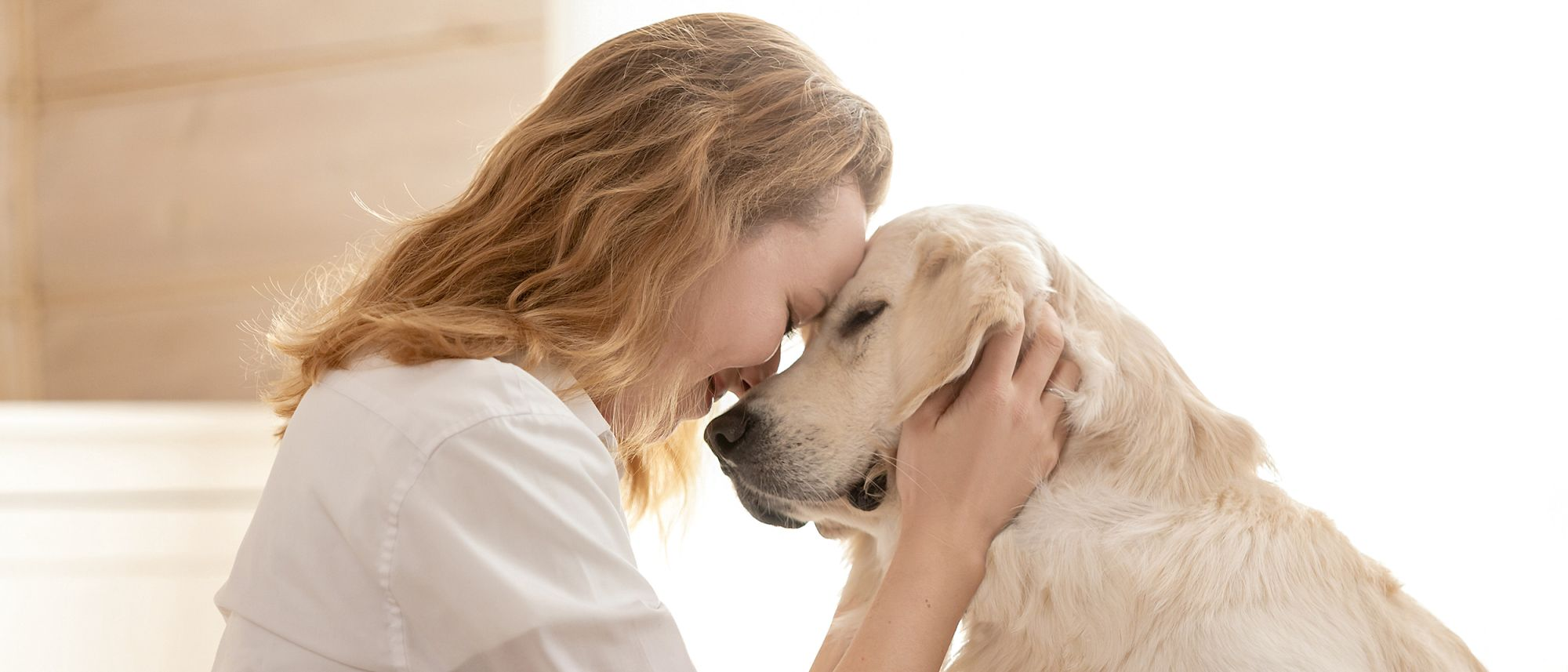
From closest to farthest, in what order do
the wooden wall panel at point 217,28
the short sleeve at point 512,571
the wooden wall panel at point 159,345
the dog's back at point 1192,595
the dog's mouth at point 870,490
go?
1. the short sleeve at point 512,571
2. the dog's back at point 1192,595
3. the dog's mouth at point 870,490
4. the wooden wall panel at point 217,28
5. the wooden wall panel at point 159,345

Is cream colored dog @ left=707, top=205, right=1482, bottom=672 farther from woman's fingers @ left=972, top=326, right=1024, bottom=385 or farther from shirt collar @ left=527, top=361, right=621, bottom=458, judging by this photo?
shirt collar @ left=527, top=361, right=621, bottom=458

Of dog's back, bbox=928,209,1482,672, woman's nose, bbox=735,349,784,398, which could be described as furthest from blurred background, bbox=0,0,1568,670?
dog's back, bbox=928,209,1482,672

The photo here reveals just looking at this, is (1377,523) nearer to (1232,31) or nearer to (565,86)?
(1232,31)

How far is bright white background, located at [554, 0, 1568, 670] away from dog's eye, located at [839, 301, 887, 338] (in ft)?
2.54

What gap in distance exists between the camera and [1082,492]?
1.08 m

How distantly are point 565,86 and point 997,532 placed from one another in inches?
26.9

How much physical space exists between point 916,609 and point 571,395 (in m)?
0.40

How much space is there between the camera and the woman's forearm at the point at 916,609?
1.00m

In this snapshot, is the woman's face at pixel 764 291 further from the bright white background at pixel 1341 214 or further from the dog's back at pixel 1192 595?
the bright white background at pixel 1341 214

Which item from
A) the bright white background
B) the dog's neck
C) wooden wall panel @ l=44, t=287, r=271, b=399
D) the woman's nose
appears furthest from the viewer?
wooden wall panel @ l=44, t=287, r=271, b=399

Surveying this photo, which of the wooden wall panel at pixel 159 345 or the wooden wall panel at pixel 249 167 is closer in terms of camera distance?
the wooden wall panel at pixel 249 167

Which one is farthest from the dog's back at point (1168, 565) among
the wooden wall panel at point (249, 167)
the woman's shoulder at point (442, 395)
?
the wooden wall panel at point (249, 167)

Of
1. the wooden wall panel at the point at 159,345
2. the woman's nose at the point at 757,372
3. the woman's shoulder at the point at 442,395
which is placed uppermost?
the woman's shoulder at the point at 442,395

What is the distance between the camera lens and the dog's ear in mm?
1076
